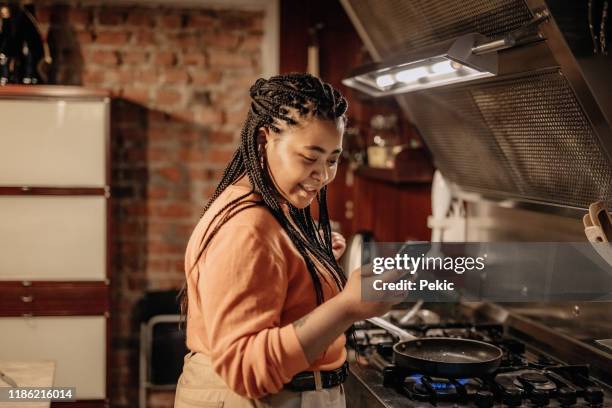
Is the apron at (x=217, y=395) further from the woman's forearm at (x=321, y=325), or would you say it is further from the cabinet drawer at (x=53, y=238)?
the cabinet drawer at (x=53, y=238)

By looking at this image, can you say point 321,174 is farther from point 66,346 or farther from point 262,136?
point 66,346

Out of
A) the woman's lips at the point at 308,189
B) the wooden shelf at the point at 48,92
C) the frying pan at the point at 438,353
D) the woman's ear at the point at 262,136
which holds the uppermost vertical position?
the wooden shelf at the point at 48,92

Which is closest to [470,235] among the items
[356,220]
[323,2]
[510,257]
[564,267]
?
[510,257]

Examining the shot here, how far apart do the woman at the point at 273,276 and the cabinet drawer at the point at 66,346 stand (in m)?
2.10

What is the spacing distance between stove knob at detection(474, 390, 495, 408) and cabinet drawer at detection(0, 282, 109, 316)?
211 cm

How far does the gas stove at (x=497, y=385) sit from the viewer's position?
170 cm

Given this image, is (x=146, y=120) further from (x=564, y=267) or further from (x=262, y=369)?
(x=262, y=369)

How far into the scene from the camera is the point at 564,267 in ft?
7.55

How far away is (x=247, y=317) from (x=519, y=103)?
1.10m

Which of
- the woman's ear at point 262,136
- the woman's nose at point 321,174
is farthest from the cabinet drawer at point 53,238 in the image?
the woman's nose at point 321,174

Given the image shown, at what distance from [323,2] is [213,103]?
0.78 m

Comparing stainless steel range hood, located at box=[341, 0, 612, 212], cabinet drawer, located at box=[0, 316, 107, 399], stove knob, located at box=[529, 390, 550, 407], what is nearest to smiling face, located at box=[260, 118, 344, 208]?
stainless steel range hood, located at box=[341, 0, 612, 212]

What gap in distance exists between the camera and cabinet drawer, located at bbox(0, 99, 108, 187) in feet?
10.6

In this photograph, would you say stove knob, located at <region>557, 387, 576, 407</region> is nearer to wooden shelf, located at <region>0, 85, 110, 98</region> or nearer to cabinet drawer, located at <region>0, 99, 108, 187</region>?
cabinet drawer, located at <region>0, 99, 108, 187</region>
